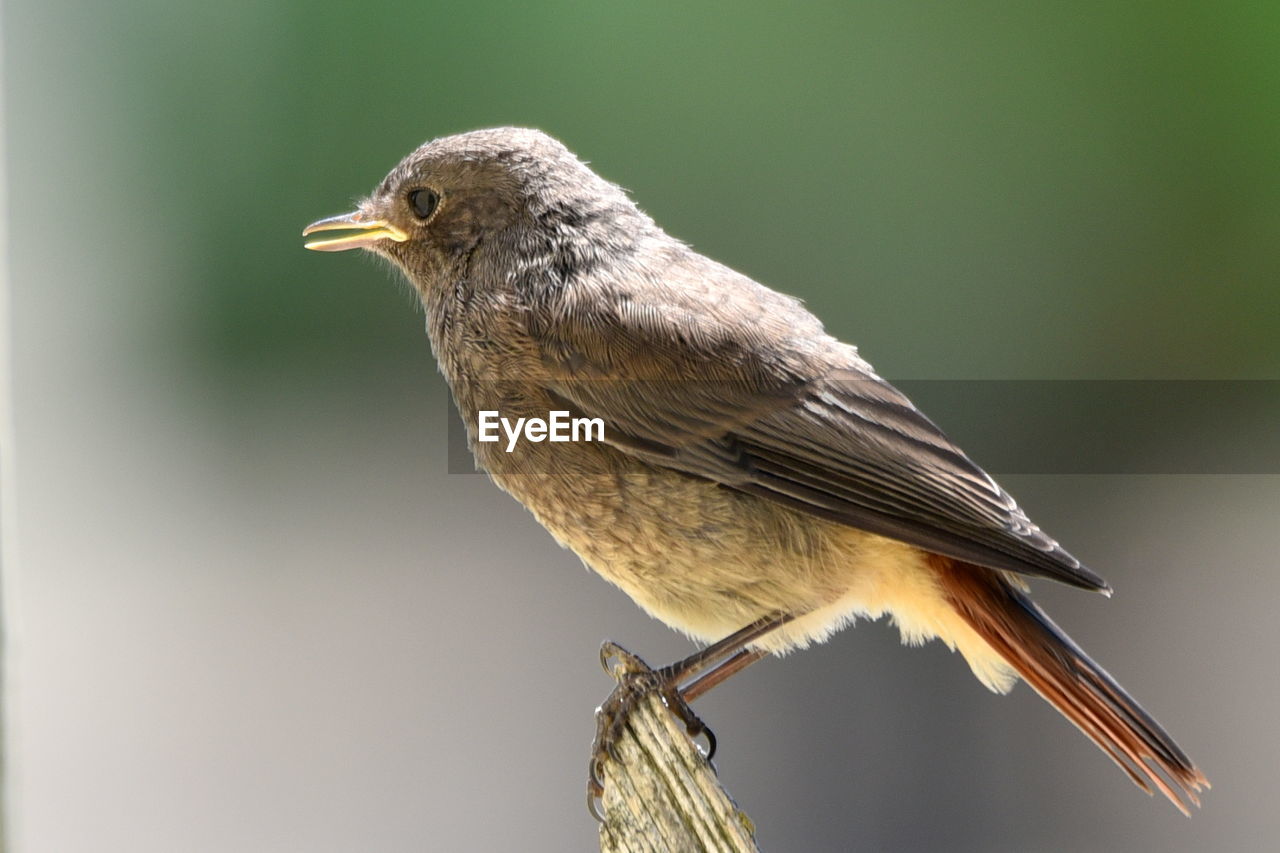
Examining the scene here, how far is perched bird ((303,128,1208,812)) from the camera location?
2.61 metres

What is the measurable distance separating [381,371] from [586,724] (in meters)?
1.77

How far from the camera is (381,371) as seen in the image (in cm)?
602

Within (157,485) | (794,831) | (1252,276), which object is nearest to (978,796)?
(794,831)

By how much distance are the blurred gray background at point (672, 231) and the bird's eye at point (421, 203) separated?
188cm

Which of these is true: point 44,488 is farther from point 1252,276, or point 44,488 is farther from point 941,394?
point 1252,276

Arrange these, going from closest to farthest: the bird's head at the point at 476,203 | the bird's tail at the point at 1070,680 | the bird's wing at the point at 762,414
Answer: the bird's tail at the point at 1070,680
the bird's wing at the point at 762,414
the bird's head at the point at 476,203

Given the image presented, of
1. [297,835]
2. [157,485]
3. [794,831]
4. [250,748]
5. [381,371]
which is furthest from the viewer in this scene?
[157,485]

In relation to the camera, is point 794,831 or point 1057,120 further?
point 1057,120

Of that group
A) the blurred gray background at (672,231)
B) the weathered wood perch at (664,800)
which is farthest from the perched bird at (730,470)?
the blurred gray background at (672,231)

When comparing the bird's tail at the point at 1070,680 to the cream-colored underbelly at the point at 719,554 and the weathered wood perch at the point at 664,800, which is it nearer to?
the cream-colored underbelly at the point at 719,554

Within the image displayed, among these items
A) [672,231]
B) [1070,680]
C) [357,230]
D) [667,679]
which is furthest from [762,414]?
[672,231]

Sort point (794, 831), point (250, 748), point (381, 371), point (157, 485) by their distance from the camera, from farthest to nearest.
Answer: point (157, 485)
point (381, 371)
point (250, 748)
point (794, 831)

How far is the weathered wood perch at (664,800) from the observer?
2039mm

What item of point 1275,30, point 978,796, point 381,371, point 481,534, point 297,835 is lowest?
point 297,835
